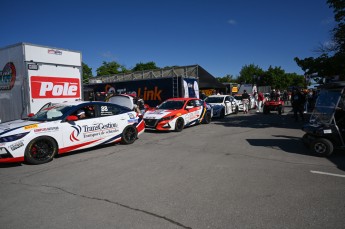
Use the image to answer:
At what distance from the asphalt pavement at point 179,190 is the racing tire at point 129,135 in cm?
102

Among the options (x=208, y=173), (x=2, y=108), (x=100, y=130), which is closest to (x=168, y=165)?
(x=208, y=173)

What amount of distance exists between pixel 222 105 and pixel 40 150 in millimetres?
11690

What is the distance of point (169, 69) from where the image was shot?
870 inches

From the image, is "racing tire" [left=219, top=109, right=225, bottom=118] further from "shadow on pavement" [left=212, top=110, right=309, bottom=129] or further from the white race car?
the white race car

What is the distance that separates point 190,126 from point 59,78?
617 cm

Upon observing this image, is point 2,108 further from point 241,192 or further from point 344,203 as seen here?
point 344,203

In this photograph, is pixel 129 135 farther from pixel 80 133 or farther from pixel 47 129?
pixel 47 129

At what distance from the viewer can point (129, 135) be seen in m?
8.37

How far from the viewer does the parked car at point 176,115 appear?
10.6 metres

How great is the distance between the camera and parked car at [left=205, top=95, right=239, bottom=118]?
15.5m

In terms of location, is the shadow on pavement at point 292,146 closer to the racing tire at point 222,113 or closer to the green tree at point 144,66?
the racing tire at point 222,113

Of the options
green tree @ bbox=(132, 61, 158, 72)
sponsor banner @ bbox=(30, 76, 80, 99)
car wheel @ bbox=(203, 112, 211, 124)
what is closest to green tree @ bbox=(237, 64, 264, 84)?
green tree @ bbox=(132, 61, 158, 72)

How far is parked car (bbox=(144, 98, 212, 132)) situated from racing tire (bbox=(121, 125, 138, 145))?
7.11 ft

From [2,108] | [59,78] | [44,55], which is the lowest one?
[2,108]
